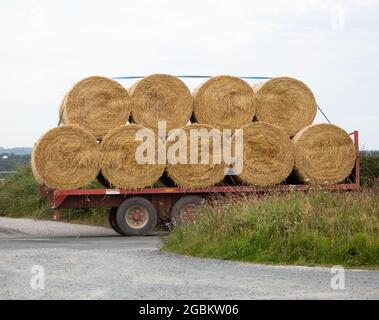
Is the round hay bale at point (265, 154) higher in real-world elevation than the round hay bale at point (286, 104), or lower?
lower

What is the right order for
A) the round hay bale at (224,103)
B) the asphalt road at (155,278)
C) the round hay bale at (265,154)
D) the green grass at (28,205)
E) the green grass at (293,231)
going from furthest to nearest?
the green grass at (28,205)
the round hay bale at (224,103)
the round hay bale at (265,154)
the green grass at (293,231)
the asphalt road at (155,278)

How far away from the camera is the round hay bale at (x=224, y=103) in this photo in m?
20.6

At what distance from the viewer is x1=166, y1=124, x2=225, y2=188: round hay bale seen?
20016 mm

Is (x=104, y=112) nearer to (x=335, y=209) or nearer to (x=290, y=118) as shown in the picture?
(x=290, y=118)

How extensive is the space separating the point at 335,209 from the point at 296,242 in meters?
1.02

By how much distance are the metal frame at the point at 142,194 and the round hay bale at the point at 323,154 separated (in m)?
0.28

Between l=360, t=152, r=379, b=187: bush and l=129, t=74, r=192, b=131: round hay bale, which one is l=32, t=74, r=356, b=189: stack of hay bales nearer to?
l=129, t=74, r=192, b=131: round hay bale

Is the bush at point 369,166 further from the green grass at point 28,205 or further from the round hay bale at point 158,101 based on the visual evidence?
the green grass at point 28,205

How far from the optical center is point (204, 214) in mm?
14773

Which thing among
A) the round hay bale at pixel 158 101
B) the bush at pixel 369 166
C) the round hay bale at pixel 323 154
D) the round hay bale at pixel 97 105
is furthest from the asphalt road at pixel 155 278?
the bush at pixel 369 166

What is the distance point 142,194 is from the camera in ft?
67.1

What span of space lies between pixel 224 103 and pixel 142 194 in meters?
2.70

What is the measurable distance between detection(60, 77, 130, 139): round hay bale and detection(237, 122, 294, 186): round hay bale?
2727 mm
